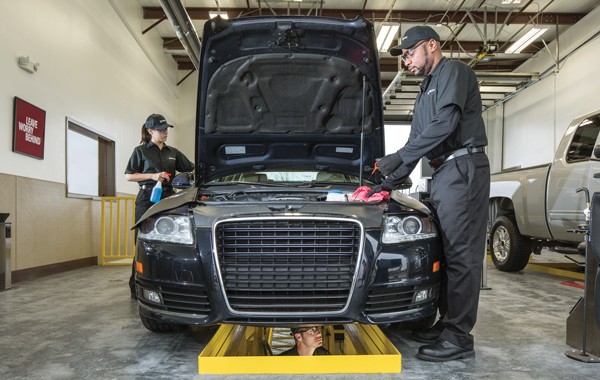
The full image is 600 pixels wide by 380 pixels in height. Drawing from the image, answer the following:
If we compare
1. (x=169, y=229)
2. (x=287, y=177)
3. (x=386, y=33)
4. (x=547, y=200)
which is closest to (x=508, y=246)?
(x=547, y=200)

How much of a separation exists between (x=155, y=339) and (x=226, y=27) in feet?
7.01

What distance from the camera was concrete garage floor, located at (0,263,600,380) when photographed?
93.4 inches

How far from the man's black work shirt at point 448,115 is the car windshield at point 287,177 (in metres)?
0.84

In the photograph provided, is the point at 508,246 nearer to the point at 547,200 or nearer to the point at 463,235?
the point at 547,200

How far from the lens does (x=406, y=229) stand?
2.40 m

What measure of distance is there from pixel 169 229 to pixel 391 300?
121 centimetres

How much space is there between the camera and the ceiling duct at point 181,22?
7551 mm

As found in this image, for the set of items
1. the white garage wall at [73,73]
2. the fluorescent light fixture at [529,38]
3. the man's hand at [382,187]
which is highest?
the fluorescent light fixture at [529,38]

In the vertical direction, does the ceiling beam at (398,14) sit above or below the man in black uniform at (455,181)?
above

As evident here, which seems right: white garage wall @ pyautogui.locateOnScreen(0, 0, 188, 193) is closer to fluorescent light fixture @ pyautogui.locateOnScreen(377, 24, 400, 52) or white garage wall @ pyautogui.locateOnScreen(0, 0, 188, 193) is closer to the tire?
the tire

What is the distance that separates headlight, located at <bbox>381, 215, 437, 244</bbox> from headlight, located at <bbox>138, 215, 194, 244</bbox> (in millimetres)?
995

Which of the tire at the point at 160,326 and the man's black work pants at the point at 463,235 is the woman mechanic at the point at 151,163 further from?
the man's black work pants at the point at 463,235

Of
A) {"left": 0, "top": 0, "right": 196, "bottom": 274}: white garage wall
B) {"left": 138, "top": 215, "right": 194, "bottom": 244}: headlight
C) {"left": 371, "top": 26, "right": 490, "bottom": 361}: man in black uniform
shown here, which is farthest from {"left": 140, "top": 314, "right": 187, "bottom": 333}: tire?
{"left": 0, "top": 0, "right": 196, "bottom": 274}: white garage wall

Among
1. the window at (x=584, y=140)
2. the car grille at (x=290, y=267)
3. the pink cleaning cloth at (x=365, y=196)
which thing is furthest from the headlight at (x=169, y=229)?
the window at (x=584, y=140)
